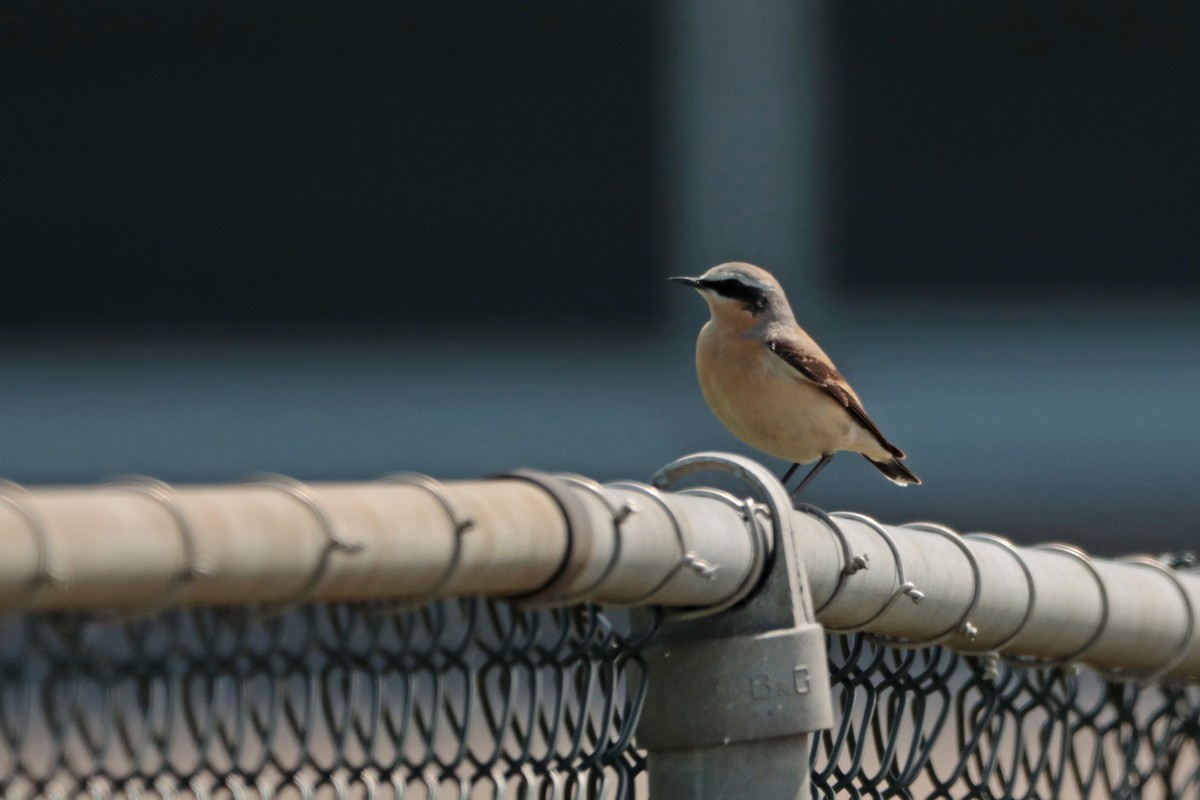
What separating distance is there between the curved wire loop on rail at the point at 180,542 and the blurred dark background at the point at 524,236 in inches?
750

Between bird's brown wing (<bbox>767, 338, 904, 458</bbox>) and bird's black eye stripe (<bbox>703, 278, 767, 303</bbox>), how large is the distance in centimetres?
21

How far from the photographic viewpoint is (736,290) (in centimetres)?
589

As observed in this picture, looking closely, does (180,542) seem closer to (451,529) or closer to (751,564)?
(451,529)

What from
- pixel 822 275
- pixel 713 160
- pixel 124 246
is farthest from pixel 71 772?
Result: pixel 124 246

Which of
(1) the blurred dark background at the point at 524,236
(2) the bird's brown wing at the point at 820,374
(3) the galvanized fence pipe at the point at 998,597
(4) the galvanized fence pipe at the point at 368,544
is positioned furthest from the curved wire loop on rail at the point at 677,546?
(1) the blurred dark background at the point at 524,236

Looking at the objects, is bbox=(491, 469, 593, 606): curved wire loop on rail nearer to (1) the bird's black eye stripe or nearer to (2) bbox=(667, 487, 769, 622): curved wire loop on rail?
(2) bbox=(667, 487, 769, 622): curved wire loop on rail

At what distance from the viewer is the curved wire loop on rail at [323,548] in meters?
1.71

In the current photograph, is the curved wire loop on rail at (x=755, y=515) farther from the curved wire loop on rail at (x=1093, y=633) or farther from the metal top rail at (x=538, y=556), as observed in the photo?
the curved wire loop on rail at (x=1093, y=633)

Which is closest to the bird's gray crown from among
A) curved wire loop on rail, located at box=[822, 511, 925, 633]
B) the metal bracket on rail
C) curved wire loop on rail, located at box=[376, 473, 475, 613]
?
curved wire loop on rail, located at box=[822, 511, 925, 633]

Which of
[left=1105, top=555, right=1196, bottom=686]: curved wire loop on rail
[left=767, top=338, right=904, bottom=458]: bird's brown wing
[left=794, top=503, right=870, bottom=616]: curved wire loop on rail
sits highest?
[left=767, top=338, right=904, bottom=458]: bird's brown wing

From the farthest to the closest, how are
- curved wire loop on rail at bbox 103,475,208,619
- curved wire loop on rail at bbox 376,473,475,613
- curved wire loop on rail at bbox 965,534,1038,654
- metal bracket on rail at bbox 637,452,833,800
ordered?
curved wire loop on rail at bbox 965,534,1038,654 → metal bracket on rail at bbox 637,452,833,800 → curved wire loop on rail at bbox 376,473,475,613 → curved wire loop on rail at bbox 103,475,208,619

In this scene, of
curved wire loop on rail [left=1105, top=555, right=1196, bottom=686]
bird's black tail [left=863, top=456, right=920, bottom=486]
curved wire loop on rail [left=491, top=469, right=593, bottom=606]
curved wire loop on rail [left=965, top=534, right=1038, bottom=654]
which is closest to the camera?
curved wire loop on rail [left=491, top=469, right=593, bottom=606]

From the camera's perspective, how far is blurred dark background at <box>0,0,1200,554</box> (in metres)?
20.9

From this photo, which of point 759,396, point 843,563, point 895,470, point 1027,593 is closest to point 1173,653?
point 1027,593
